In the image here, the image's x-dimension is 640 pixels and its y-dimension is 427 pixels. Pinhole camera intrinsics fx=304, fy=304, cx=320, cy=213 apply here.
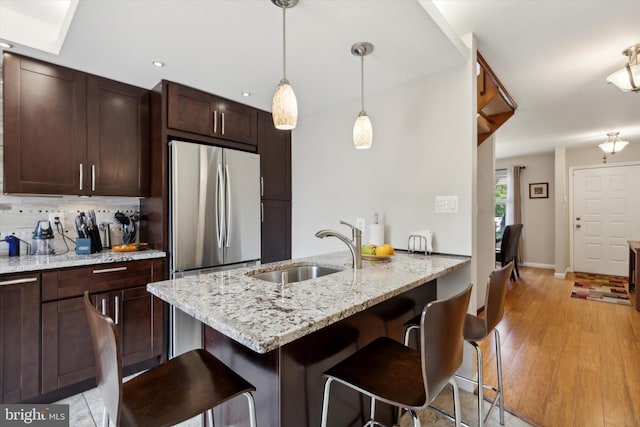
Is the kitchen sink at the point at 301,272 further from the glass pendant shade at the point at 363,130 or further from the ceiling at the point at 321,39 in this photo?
the ceiling at the point at 321,39

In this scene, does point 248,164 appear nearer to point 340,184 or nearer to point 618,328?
point 340,184

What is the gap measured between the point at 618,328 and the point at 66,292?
4860 millimetres

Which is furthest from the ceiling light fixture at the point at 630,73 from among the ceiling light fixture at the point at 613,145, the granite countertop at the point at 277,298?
the ceiling light fixture at the point at 613,145

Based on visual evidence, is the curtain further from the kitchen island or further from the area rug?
the kitchen island

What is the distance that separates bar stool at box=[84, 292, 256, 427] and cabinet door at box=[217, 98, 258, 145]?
2100 mm

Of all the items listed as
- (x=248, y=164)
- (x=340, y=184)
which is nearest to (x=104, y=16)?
(x=248, y=164)

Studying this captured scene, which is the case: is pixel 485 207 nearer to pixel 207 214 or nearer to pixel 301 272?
pixel 301 272

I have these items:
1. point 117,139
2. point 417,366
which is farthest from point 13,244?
point 417,366

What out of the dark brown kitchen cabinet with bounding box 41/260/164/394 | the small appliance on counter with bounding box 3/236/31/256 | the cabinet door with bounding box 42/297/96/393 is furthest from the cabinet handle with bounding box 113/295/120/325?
the small appliance on counter with bounding box 3/236/31/256

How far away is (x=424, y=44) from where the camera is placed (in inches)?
72.6

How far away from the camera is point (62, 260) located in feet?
6.43

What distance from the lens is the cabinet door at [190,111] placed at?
2.43m

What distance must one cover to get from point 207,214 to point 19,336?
1.33 meters

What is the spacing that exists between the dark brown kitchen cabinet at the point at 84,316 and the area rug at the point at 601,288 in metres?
5.26
